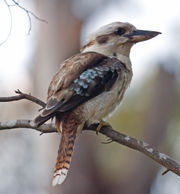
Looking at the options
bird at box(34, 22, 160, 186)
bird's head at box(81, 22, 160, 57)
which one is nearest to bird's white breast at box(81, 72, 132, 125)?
bird at box(34, 22, 160, 186)

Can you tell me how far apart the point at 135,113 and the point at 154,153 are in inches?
237

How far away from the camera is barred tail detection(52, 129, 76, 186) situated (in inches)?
134

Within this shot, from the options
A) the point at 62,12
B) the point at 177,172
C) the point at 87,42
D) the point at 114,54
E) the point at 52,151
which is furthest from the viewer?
the point at 62,12

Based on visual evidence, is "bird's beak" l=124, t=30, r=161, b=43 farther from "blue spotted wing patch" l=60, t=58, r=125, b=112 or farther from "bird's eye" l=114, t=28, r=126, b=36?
"blue spotted wing patch" l=60, t=58, r=125, b=112

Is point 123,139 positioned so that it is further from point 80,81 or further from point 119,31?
point 119,31

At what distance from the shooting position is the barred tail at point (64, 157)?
3.39 metres

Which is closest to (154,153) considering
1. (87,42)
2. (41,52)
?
(87,42)

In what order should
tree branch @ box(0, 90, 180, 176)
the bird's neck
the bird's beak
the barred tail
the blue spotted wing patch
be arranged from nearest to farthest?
tree branch @ box(0, 90, 180, 176), the barred tail, the blue spotted wing patch, the bird's neck, the bird's beak

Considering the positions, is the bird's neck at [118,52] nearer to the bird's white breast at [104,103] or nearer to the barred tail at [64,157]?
the bird's white breast at [104,103]

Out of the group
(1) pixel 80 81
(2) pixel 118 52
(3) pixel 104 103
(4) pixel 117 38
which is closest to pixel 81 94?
(1) pixel 80 81

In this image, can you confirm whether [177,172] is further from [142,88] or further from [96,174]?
[142,88]

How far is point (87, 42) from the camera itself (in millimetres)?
4363

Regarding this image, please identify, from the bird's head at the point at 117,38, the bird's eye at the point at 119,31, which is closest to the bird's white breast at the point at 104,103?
the bird's head at the point at 117,38

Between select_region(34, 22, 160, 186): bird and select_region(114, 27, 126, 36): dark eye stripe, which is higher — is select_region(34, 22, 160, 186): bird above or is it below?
below
